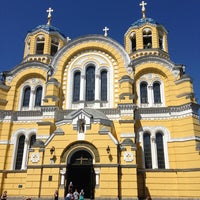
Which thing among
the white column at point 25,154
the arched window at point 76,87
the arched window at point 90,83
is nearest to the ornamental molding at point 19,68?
the arched window at point 76,87

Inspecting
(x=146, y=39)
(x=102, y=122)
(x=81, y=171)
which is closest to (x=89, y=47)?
(x=146, y=39)

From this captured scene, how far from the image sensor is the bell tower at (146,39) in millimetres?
26859

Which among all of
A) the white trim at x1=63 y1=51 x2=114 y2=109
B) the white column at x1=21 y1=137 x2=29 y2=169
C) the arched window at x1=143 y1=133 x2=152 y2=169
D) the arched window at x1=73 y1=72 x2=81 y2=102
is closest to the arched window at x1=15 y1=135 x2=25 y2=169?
the white column at x1=21 y1=137 x2=29 y2=169

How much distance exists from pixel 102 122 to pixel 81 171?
4.07 metres

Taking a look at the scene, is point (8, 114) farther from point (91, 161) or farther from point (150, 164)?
point (150, 164)

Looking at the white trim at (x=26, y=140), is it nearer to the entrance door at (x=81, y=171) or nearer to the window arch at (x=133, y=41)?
the entrance door at (x=81, y=171)

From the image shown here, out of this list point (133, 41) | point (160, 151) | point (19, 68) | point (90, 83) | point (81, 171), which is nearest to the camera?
point (81, 171)

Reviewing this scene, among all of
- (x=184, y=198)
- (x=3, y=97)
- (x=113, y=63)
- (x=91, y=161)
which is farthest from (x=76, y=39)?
(x=184, y=198)

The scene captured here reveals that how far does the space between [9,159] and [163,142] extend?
13545 mm

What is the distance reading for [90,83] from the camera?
965 inches

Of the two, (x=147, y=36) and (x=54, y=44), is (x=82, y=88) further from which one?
(x=147, y=36)

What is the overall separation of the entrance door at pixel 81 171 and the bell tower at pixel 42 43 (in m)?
12.6

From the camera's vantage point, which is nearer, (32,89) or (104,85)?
(104,85)

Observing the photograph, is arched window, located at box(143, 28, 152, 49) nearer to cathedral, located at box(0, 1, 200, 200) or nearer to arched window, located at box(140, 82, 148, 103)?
cathedral, located at box(0, 1, 200, 200)
